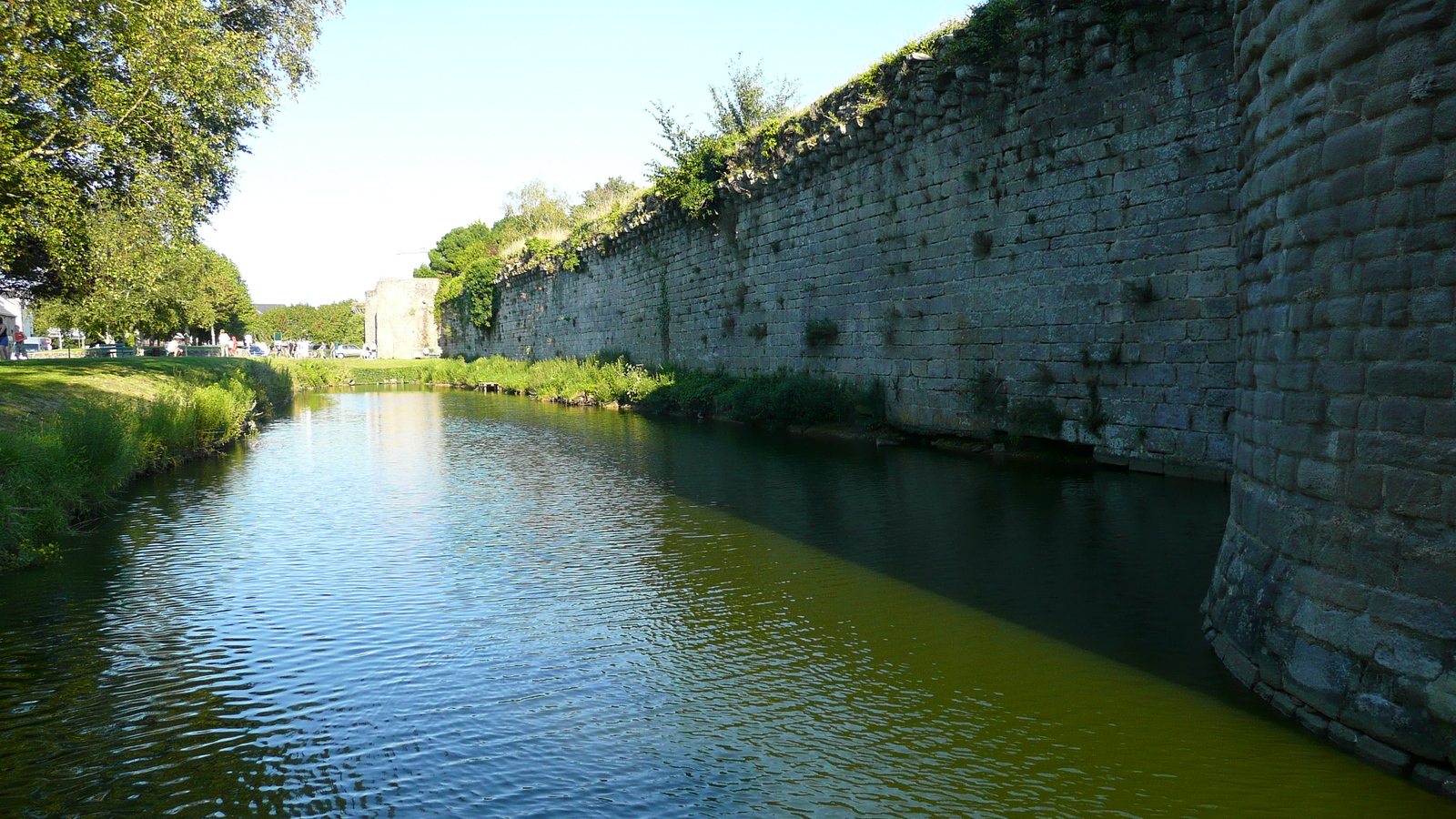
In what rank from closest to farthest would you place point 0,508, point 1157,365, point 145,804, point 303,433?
point 145,804 → point 0,508 → point 1157,365 → point 303,433

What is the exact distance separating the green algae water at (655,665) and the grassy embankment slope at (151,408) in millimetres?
497

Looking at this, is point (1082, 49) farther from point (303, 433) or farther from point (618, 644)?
point (303, 433)

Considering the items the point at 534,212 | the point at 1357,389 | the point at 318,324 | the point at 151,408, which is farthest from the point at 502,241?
the point at 1357,389

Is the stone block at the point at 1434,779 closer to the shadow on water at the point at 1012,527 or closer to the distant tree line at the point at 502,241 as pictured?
the shadow on water at the point at 1012,527

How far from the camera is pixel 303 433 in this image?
17.4 metres

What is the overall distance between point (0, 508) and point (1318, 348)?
7.94 m

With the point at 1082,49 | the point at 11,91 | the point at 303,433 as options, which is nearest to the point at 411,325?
the point at 303,433

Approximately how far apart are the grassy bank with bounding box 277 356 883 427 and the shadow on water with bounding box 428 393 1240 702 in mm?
1667

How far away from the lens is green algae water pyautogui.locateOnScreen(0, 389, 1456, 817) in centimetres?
363

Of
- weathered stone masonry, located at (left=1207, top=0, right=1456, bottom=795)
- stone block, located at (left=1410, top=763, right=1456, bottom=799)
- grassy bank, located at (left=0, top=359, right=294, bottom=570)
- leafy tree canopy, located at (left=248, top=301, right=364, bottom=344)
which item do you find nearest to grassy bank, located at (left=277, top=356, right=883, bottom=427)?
grassy bank, located at (left=0, top=359, right=294, bottom=570)

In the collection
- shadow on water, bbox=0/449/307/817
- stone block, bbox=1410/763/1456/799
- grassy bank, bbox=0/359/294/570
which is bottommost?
shadow on water, bbox=0/449/307/817

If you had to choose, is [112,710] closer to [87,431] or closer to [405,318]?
[87,431]

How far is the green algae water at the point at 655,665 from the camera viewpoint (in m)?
3.63

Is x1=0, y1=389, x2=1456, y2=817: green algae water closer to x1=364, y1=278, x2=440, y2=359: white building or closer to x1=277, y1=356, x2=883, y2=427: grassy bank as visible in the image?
x1=277, y1=356, x2=883, y2=427: grassy bank
